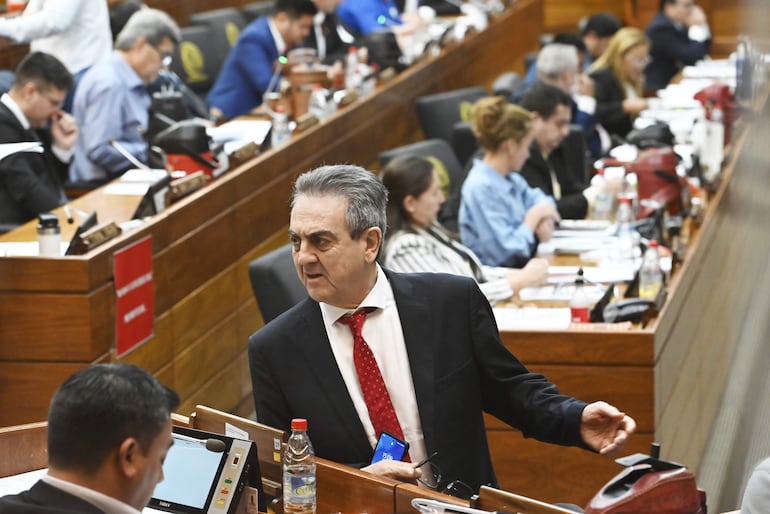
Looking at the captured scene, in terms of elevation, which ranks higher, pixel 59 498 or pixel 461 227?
pixel 59 498

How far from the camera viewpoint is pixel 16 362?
390cm

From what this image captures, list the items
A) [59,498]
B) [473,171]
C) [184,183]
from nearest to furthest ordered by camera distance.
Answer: [59,498] → [184,183] → [473,171]

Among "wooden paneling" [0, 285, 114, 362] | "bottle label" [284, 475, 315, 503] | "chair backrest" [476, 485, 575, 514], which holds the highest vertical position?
"chair backrest" [476, 485, 575, 514]

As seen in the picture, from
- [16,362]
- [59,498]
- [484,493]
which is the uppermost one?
[59,498]

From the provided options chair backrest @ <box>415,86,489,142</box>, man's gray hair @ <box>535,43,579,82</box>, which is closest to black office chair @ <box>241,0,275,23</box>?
chair backrest @ <box>415,86,489,142</box>

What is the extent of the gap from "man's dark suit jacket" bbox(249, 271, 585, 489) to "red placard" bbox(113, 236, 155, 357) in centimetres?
144

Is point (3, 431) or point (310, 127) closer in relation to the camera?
point (3, 431)

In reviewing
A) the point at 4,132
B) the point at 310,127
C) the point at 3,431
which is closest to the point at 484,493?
the point at 3,431

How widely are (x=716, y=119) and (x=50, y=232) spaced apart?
3.91m

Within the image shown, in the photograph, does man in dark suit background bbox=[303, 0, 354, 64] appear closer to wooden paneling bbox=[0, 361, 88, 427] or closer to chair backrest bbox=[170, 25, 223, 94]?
chair backrest bbox=[170, 25, 223, 94]

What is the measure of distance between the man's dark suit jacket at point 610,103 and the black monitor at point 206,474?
5769 mm

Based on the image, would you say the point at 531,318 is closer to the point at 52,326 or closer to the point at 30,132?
the point at 52,326

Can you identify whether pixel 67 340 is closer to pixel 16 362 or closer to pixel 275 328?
pixel 16 362

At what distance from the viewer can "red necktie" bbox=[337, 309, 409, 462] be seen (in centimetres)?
261
